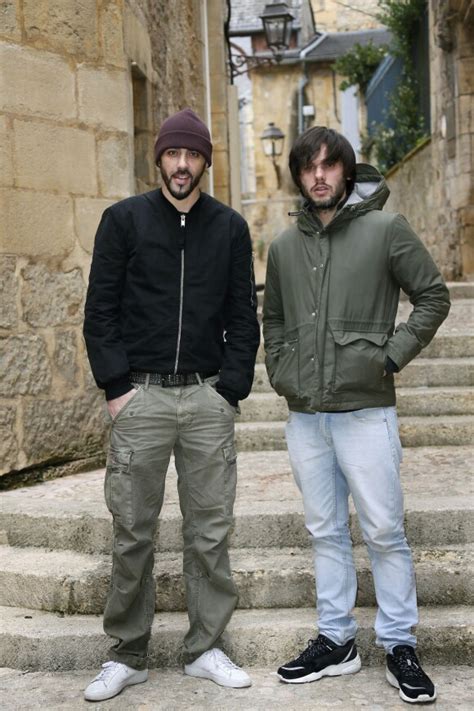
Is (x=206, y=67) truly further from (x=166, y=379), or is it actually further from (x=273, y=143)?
(x=273, y=143)

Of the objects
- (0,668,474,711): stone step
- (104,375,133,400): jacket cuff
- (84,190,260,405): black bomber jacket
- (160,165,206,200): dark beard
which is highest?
(160,165,206,200): dark beard

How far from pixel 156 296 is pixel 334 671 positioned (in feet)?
4.54

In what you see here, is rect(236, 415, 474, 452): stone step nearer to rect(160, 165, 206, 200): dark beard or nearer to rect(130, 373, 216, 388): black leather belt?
rect(130, 373, 216, 388): black leather belt

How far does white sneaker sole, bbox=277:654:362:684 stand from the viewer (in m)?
3.25

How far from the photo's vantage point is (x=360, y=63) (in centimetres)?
1961

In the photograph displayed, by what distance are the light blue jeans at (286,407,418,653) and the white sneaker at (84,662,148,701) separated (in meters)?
0.65

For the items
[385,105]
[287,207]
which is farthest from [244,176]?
[385,105]

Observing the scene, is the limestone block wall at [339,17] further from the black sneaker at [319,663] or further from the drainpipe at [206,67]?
the black sneaker at [319,663]

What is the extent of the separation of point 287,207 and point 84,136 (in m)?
19.8

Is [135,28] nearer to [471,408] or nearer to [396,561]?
[471,408]

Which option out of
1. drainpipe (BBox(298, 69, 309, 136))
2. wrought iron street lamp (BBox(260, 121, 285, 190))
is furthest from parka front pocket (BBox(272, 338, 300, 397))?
drainpipe (BBox(298, 69, 309, 136))

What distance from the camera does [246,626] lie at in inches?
140

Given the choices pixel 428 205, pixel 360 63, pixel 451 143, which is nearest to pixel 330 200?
pixel 451 143

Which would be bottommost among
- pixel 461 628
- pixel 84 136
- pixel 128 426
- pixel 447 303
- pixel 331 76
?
pixel 461 628
